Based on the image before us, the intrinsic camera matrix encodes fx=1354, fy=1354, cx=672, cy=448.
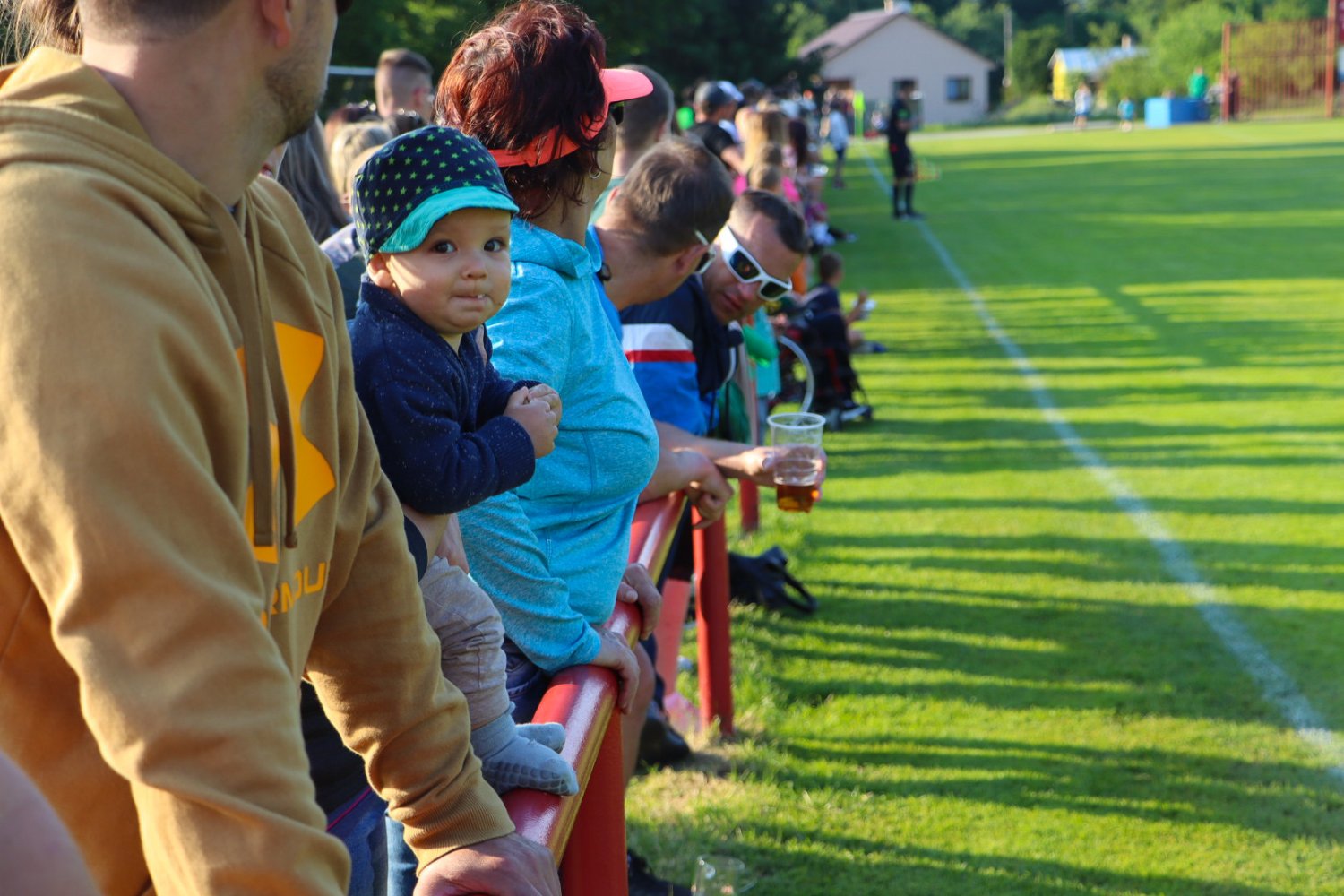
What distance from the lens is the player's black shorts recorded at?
24.7m

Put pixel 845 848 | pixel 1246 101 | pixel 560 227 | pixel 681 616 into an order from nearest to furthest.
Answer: pixel 560 227
pixel 845 848
pixel 681 616
pixel 1246 101

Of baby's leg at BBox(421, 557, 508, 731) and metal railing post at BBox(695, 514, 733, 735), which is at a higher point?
baby's leg at BBox(421, 557, 508, 731)

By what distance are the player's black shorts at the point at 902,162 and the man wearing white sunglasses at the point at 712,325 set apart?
20825 mm

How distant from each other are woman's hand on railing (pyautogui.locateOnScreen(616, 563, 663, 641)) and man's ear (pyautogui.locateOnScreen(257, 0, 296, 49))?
5.06 ft

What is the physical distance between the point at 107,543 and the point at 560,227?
5.24 feet

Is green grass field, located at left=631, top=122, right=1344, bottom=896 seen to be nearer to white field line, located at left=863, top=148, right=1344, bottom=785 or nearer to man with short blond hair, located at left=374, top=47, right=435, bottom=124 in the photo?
white field line, located at left=863, top=148, right=1344, bottom=785

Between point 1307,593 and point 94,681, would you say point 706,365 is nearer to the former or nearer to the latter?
point 94,681

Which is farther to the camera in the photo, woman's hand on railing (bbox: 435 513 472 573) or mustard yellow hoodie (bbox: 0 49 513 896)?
woman's hand on railing (bbox: 435 513 472 573)

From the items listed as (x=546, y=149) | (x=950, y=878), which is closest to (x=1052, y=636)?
(x=950, y=878)

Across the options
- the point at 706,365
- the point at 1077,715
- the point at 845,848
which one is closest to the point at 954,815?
the point at 845,848

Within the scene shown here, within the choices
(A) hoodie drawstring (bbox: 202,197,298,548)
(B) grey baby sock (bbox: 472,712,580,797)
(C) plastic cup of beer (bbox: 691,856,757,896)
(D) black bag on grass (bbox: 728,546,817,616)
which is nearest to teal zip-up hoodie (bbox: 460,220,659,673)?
(B) grey baby sock (bbox: 472,712,580,797)

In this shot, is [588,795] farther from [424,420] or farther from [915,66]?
[915,66]

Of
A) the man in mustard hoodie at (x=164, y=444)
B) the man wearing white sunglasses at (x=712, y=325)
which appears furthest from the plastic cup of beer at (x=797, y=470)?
the man in mustard hoodie at (x=164, y=444)

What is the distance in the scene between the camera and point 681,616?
15.8 feet
